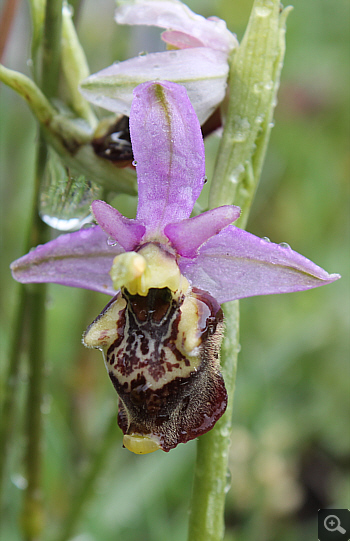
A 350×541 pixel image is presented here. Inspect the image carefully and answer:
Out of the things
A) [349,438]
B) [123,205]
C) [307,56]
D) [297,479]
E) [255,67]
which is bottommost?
[297,479]

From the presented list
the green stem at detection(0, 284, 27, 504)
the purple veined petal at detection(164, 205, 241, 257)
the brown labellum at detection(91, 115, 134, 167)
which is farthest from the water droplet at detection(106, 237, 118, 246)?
the green stem at detection(0, 284, 27, 504)

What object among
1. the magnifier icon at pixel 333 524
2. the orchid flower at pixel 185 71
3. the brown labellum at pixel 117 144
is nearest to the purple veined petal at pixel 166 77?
the orchid flower at pixel 185 71

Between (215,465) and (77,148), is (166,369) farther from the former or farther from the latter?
(77,148)

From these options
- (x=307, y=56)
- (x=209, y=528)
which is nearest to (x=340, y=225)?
(x=307, y=56)

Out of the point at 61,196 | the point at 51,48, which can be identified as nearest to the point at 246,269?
the point at 61,196

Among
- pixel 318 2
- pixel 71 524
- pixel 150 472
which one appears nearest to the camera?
pixel 71 524

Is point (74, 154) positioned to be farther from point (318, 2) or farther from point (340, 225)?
point (318, 2)

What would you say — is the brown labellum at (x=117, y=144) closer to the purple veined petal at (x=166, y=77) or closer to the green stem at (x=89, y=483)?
the purple veined petal at (x=166, y=77)
